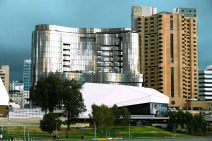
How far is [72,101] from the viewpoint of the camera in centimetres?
13688

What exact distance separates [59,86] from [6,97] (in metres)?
28.9

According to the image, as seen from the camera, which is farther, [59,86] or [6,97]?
[6,97]

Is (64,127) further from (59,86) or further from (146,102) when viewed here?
(146,102)

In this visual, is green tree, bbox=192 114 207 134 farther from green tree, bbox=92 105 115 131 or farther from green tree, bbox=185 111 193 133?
green tree, bbox=92 105 115 131

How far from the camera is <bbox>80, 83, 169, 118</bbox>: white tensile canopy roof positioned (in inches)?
7185

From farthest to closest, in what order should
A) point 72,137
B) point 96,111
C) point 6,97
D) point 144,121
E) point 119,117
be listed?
point 144,121 < point 6,97 < point 119,117 < point 96,111 < point 72,137

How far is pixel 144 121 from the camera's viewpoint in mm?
178000

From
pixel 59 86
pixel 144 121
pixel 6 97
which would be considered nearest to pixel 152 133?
pixel 59 86

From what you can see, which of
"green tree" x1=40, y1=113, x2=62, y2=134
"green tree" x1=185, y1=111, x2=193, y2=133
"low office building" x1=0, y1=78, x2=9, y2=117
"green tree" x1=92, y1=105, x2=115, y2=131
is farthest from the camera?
"low office building" x1=0, y1=78, x2=9, y2=117

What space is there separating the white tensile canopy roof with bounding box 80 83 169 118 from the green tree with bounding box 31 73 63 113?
3856 centimetres

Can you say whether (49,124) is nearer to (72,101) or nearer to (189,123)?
(72,101)

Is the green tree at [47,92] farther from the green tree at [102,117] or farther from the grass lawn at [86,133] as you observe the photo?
the green tree at [102,117]

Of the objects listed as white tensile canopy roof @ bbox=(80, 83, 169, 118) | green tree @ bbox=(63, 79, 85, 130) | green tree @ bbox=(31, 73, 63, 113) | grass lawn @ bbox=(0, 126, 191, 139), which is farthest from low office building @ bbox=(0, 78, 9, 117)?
grass lawn @ bbox=(0, 126, 191, 139)

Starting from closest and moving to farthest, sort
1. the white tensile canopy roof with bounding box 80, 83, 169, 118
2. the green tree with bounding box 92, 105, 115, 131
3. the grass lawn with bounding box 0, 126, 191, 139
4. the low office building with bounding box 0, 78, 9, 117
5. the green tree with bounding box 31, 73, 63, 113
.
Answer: the grass lawn with bounding box 0, 126, 191, 139
the green tree with bounding box 92, 105, 115, 131
the green tree with bounding box 31, 73, 63, 113
the low office building with bounding box 0, 78, 9, 117
the white tensile canopy roof with bounding box 80, 83, 169, 118
